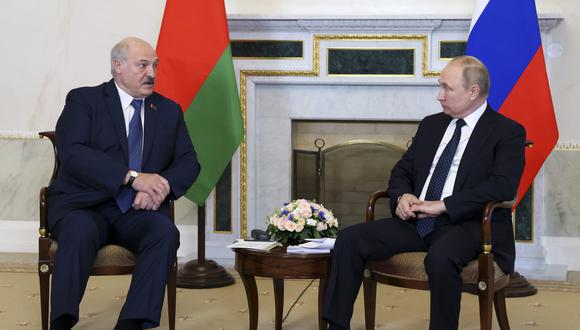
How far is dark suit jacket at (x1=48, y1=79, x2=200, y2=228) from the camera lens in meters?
3.70

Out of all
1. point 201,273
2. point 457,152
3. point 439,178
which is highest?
point 457,152

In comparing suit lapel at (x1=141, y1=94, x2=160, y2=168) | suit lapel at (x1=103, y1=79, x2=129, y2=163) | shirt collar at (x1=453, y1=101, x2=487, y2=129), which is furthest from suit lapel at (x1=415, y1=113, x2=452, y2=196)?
suit lapel at (x1=103, y1=79, x2=129, y2=163)

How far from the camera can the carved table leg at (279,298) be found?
391 cm

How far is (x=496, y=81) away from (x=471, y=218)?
146 centimetres

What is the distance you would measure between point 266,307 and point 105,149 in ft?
4.18

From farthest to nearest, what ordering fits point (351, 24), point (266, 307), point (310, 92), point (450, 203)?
point (310, 92)
point (351, 24)
point (266, 307)
point (450, 203)

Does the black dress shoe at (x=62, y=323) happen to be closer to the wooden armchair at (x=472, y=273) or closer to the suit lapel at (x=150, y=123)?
the suit lapel at (x=150, y=123)

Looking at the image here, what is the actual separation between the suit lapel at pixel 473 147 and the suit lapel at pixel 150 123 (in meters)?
1.35

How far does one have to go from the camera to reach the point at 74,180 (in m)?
3.81

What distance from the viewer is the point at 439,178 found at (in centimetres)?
→ 371

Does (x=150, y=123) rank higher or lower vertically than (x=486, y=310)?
higher

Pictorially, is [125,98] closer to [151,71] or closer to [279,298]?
[151,71]

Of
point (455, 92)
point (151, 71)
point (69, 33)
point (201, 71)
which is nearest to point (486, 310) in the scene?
point (455, 92)

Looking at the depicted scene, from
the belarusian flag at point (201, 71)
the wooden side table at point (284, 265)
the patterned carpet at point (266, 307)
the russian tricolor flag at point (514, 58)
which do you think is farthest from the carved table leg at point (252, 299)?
the russian tricolor flag at point (514, 58)
